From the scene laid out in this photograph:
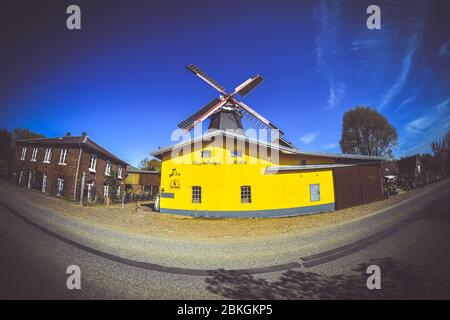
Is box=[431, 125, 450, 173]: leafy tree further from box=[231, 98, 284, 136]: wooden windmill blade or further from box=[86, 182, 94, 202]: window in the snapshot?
box=[86, 182, 94, 202]: window

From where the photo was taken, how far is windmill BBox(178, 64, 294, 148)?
20922 mm

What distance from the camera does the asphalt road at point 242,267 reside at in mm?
3449

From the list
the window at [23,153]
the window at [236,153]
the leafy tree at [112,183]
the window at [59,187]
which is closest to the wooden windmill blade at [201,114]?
the window at [236,153]

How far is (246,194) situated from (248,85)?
16.7m

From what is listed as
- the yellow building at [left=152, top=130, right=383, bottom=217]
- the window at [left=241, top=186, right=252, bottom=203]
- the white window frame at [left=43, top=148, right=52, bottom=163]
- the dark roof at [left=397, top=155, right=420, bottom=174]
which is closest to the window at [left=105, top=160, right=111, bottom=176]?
the white window frame at [left=43, top=148, right=52, bottom=163]

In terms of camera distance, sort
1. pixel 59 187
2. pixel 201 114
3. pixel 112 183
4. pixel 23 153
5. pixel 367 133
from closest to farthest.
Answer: pixel 23 153 → pixel 59 187 → pixel 201 114 → pixel 112 183 → pixel 367 133

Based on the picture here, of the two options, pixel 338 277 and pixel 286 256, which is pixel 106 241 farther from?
pixel 338 277

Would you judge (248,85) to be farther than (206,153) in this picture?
Yes

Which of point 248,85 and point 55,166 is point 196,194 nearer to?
point 55,166

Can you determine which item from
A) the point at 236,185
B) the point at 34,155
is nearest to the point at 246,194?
the point at 236,185

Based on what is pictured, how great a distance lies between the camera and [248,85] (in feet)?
81.1

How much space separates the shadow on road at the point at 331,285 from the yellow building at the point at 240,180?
10327 millimetres
